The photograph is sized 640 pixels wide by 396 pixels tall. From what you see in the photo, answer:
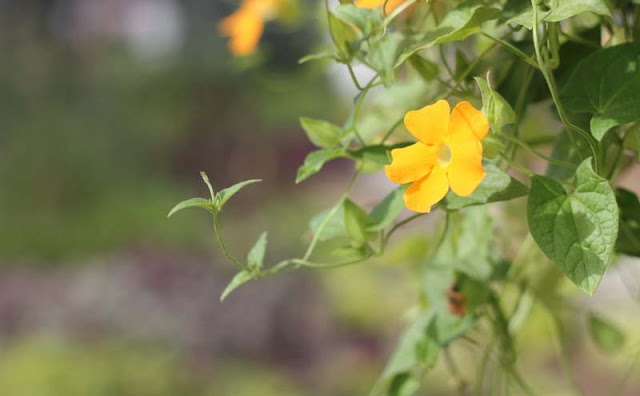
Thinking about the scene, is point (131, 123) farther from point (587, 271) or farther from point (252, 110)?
point (587, 271)

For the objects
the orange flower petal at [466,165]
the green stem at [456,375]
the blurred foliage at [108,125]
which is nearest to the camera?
the orange flower petal at [466,165]

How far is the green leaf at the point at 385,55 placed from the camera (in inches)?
12.0

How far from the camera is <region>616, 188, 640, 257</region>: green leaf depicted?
33 cm

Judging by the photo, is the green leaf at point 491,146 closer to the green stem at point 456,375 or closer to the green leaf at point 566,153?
the green leaf at point 566,153

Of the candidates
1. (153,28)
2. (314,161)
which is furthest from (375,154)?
(153,28)

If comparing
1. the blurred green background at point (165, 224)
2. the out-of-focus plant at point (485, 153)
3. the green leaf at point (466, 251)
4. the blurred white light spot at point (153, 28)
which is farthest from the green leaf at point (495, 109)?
the blurred white light spot at point (153, 28)

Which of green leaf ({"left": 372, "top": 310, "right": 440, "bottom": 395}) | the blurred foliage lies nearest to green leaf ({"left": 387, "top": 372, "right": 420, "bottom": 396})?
green leaf ({"left": 372, "top": 310, "right": 440, "bottom": 395})

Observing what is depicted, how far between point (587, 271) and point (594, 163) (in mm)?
50

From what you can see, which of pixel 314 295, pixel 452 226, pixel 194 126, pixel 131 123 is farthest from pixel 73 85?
pixel 452 226

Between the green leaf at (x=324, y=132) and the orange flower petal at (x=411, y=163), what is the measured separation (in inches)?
3.1

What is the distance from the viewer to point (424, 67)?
1.13 ft

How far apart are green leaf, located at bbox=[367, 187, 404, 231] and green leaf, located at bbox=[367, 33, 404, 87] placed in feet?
0.13

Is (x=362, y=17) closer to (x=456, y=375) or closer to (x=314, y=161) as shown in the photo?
(x=314, y=161)

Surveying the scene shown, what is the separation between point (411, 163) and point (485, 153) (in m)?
0.03
